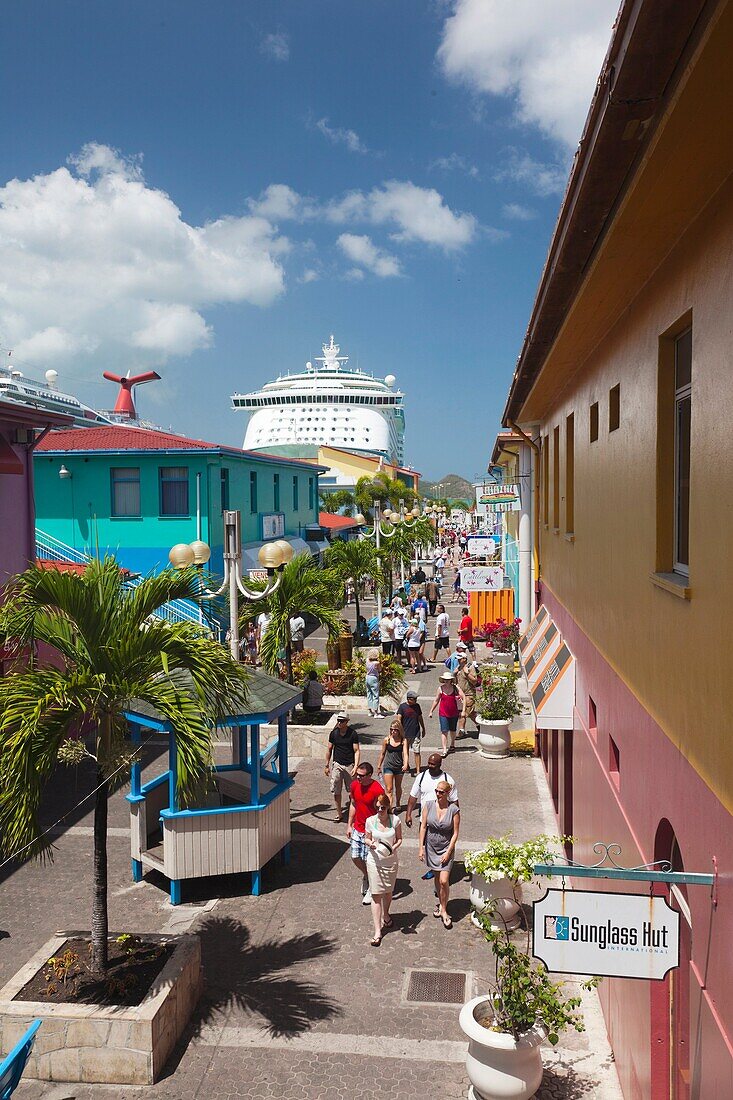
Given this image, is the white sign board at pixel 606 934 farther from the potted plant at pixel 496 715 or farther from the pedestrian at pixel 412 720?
Result: the potted plant at pixel 496 715

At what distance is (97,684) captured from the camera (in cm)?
637

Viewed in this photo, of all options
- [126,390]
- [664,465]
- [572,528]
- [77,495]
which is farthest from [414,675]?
[126,390]

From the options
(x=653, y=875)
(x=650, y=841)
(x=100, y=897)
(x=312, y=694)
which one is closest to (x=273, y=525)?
(x=312, y=694)

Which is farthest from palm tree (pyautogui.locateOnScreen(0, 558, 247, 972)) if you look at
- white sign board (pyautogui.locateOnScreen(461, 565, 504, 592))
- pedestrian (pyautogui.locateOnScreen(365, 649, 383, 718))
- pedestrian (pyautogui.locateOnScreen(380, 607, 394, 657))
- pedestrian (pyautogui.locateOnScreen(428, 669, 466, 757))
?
white sign board (pyautogui.locateOnScreen(461, 565, 504, 592))

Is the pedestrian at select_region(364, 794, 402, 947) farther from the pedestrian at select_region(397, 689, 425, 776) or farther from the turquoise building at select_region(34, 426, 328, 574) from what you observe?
the turquoise building at select_region(34, 426, 328, 574)

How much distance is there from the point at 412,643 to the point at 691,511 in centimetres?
1949

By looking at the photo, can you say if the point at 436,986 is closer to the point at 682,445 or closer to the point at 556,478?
the point at 682,445

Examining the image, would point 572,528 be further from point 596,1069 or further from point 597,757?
point 596,1069

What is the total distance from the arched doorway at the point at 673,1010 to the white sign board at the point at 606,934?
122 mm

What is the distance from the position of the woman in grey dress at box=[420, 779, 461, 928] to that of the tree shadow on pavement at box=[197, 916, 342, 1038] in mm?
1155

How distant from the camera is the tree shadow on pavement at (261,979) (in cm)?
710

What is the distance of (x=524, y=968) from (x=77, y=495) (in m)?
23.0

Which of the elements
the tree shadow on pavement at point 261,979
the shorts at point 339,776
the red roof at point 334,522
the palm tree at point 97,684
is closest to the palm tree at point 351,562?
the shorts at point 339,776

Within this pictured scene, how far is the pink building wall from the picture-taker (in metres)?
3.51
